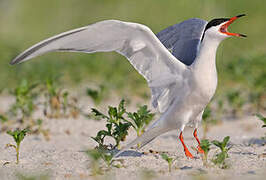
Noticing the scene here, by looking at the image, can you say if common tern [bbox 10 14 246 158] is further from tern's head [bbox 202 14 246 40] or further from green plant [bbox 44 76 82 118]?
green plant [bbox 44 76 82 118]

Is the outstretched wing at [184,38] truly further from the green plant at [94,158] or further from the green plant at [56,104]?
the green plant at [56,104]

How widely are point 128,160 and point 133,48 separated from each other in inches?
36.4

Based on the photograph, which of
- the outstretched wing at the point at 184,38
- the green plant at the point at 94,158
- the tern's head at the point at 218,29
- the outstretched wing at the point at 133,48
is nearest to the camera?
the green plant at the point at 94,158

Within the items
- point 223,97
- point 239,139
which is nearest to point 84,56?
point 223,97

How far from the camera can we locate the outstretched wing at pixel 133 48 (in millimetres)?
3393

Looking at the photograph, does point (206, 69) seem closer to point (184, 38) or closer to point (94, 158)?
point (184, 38)

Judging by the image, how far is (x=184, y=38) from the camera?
14.0ft

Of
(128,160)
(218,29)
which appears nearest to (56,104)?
(128,160)

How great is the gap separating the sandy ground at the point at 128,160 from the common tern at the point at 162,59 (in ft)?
0.81

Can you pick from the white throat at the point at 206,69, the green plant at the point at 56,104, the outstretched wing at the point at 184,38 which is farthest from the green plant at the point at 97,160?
the green plant at the point at 56,104

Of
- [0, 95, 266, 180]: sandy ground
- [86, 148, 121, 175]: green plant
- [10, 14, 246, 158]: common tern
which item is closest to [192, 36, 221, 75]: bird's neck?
[10, 14, 246, 158]: common tern

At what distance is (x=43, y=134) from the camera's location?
5.24 metres

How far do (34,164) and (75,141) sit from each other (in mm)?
1421

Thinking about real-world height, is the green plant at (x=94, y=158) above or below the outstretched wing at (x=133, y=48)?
below
